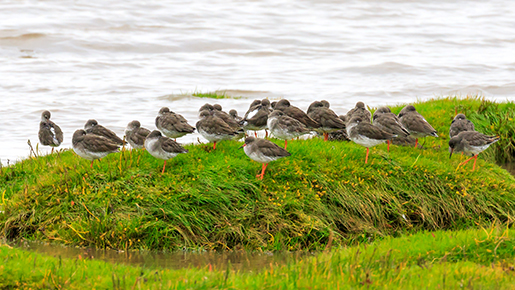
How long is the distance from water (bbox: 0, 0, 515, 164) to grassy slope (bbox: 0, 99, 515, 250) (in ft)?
18.5

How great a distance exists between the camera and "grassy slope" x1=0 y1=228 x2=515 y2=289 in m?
6.63

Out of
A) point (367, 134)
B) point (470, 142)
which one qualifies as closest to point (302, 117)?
point (367, 134)

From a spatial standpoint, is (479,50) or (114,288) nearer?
(114,288)

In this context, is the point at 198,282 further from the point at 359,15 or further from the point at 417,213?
the point at 359,15

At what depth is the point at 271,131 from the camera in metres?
11.8

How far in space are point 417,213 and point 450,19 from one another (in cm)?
3630

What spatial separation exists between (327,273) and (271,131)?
5170mm

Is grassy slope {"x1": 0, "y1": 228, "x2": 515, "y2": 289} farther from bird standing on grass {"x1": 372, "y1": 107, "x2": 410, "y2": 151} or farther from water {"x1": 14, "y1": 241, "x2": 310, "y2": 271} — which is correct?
bird standing on grass {"x1": 372, "y1": 107, "x2": 410, "y2": 151}

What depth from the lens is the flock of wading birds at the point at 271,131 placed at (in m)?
10.4

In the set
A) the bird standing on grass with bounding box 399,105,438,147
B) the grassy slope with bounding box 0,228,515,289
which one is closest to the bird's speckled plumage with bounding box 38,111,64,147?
the grassy slope with bounding box 0,228,515,289

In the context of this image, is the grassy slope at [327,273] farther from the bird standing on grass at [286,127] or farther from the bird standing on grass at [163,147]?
the bird standing on grass at [286,127]

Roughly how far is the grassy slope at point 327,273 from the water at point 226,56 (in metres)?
8.97

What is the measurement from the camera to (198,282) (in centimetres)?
670

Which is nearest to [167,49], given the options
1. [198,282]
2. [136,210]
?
[136,210]
